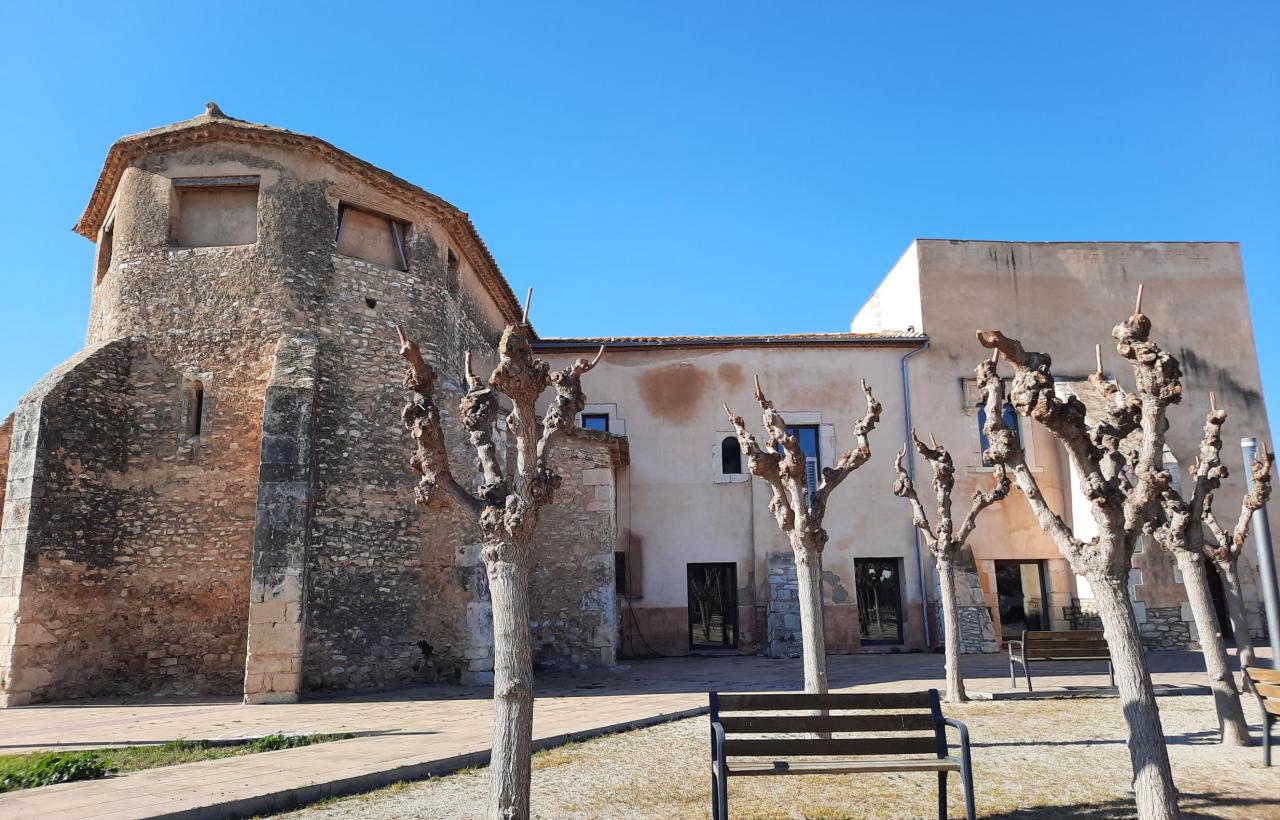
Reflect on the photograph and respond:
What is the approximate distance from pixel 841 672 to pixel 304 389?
940 cm

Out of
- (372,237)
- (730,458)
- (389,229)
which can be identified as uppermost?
(389,229)

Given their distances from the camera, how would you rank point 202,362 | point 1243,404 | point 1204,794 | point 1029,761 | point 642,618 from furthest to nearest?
point 1243,404 < point 642,618 < point 202,362 < point 1029,761 < point 1204,794

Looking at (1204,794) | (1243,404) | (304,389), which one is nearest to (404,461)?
(304,389)

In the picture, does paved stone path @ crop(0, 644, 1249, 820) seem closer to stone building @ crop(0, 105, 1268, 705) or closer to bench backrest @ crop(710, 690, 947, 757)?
stone building @ crop(0, 105, 1268, 705)

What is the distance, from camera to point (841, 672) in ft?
43.9

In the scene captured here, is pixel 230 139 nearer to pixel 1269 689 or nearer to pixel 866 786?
pixel 866 786

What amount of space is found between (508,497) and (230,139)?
1050 cm

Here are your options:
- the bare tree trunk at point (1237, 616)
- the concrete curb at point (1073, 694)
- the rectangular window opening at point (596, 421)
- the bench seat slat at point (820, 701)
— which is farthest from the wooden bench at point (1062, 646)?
the rectangular window opening at point (596, 421)

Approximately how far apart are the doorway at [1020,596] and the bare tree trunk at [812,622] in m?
12.5

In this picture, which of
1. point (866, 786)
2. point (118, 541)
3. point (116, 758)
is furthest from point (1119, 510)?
point (118, 541)

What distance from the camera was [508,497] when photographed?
4965mm

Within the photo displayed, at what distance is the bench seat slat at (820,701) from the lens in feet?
16.4

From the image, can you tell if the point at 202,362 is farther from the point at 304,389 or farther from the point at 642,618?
the point at 642,618

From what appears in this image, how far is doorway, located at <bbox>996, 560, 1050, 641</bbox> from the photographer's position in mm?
17688
